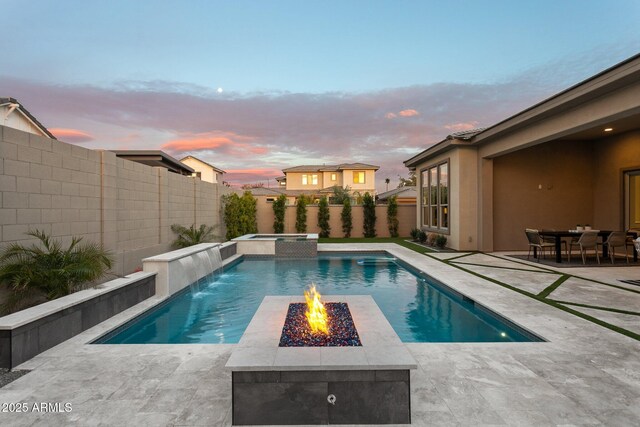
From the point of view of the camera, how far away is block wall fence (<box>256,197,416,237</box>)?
19.3m

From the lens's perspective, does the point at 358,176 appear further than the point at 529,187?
Yes

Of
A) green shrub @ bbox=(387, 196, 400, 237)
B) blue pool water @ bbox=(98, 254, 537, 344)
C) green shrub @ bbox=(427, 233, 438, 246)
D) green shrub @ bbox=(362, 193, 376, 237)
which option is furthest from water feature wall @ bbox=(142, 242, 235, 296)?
green shrub @ bbox=(387, 196, 400, 237)

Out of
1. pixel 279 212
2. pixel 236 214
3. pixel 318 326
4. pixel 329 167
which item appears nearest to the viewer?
pixel 318 326

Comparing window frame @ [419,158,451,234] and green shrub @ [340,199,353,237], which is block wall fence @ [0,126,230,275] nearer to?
window frame @ [419,158,451,234]

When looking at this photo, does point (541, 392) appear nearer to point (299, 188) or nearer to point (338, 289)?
point (338, 289)

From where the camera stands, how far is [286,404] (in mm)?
2461

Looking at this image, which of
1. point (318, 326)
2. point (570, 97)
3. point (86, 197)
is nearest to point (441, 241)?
point (570, 97)

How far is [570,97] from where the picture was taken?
23.3ft

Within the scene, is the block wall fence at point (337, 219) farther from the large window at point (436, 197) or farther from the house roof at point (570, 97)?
the house roof at point (570, 97)

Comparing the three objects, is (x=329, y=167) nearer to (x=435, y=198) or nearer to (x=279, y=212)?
(x=279, y=212)

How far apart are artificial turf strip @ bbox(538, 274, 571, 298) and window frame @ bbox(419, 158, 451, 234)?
5588 millimetres

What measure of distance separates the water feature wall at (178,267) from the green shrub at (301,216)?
10026 mm

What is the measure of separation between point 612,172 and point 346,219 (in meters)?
11.6

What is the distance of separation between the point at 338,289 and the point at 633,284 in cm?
603
